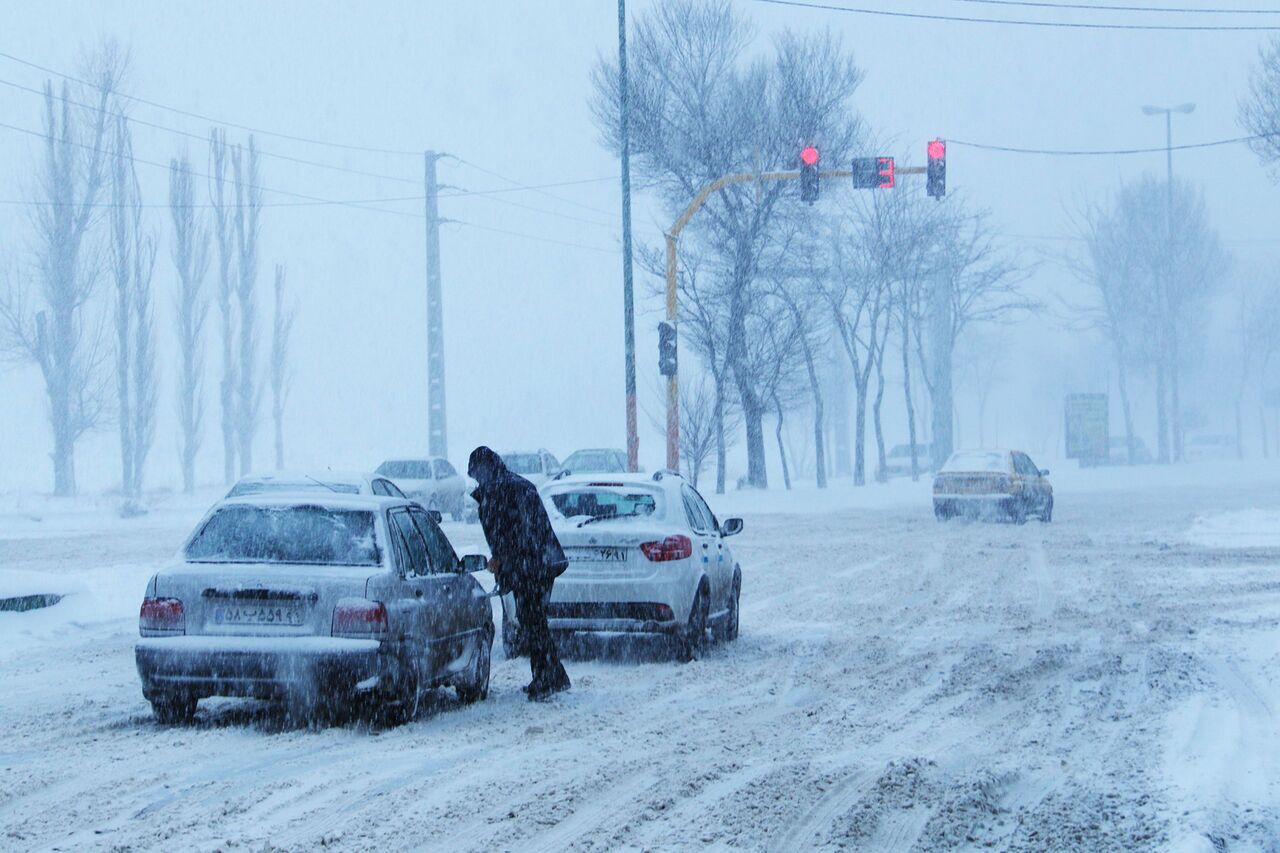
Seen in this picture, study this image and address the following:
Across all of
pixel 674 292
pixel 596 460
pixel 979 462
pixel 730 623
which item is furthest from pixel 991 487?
pixel 730 623

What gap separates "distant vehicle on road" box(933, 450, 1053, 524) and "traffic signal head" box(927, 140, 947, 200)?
8.82 metres

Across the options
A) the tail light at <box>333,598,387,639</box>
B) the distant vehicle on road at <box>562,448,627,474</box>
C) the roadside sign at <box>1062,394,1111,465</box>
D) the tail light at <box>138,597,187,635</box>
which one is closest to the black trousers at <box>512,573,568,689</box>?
the tail light at <box>333,598,387,639</box>

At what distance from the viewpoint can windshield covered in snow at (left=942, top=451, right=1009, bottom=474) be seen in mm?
30938

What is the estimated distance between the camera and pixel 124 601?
17547 mm

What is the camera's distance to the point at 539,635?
1045 centimetres

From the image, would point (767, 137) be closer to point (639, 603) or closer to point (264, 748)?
point (639, 603)

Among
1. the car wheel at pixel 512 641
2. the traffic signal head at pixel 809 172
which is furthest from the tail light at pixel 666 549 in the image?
the traffic signal head at pixel 809 172

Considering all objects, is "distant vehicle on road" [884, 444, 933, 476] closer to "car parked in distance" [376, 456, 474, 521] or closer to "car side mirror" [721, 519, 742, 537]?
"car parked in distance" [376, 456, 474, 521]

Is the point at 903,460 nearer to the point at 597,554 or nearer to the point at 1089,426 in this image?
the point at 1089,426

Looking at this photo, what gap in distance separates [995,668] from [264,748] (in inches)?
221

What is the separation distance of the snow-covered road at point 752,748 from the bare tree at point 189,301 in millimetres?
44273

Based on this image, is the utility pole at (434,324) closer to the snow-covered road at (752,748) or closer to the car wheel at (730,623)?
the snow-covered road at (752,748)

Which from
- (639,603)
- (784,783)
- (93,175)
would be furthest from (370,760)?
(93,175)

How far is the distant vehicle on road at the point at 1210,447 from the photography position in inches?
3713
